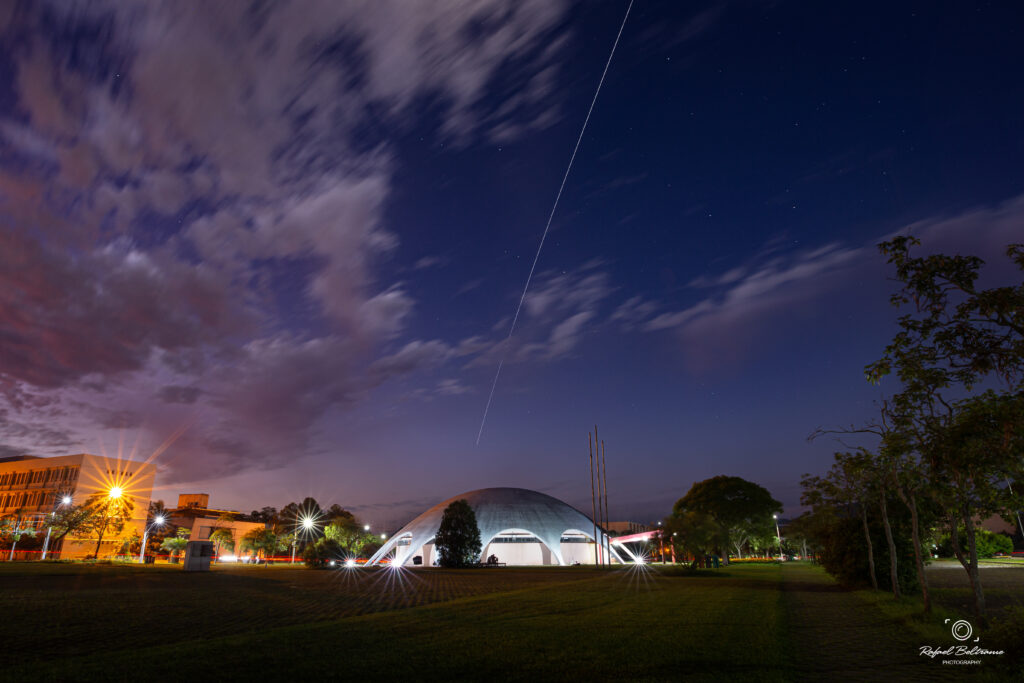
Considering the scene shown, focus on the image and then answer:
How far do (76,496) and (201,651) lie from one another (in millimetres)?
92274

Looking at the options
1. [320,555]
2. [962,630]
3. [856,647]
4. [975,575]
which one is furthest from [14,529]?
[975,575]

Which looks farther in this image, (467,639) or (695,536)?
(695,536)

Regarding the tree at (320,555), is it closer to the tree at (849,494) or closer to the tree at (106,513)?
the tree at (106,513)

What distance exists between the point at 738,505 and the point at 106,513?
76672 mm

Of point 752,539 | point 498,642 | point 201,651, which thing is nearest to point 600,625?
point 498,642

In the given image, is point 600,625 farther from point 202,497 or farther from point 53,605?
point 202,497

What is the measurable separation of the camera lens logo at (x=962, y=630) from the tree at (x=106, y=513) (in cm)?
7232

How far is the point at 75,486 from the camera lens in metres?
80.2

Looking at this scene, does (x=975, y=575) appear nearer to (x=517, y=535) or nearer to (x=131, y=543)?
(x=517, y=535)

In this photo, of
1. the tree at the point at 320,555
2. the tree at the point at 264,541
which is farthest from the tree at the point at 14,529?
the tree at the point at 320,555

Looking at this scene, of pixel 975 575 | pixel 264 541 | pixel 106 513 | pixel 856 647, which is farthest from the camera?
pixel 264 541

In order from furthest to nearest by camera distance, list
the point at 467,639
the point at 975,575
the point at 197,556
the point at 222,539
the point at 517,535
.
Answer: the point at 222,539
the point at 517,535
the point at 197,556
the point at 975,575
the point at 467,639

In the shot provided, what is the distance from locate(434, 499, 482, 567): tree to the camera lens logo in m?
48.1

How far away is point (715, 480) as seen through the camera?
7431cm
